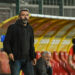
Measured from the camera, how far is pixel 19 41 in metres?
7.14

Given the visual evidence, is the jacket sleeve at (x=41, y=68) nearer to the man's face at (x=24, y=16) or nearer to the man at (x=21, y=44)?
the man at (x=21, y=44)

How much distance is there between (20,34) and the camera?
716cm

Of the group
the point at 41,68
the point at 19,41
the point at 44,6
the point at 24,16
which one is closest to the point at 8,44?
the point at 19,41

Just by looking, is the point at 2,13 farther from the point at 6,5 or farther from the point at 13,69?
the point at 13,69

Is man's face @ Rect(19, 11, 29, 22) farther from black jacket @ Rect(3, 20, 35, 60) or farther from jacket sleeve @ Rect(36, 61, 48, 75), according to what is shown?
jacket sleeve @ Rect(36, 61, 48, 75)

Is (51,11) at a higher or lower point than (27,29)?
lower

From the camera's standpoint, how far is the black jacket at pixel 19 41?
7091 mm

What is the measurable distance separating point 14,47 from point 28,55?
0.82ft

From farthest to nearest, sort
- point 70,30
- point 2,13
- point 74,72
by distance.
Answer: point 2,13 < point 70,30 < point 74,72

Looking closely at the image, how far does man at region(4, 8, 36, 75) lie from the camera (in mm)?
7086

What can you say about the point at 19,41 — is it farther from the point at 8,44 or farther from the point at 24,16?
the point at 24,16

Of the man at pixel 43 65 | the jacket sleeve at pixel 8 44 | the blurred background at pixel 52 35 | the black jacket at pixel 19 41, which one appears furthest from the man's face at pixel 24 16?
the blurred background at pixel 52 35

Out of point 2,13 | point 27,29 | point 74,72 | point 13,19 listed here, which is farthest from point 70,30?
point 2,13

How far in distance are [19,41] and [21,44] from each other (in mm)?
58
